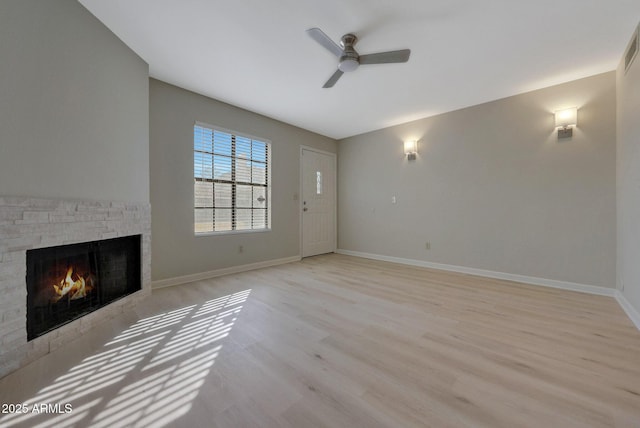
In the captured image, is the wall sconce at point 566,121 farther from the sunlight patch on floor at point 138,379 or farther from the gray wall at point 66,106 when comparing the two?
the gray wall at point 66,106

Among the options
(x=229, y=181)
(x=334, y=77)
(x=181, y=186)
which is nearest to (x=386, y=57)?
(x=334, y=77)

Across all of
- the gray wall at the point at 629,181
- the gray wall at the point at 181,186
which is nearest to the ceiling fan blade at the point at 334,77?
the gray wall at the point at 181,186

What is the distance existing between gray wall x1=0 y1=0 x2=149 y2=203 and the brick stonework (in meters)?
0.11

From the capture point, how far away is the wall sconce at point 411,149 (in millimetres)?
4371

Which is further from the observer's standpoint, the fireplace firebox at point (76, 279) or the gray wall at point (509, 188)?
the gray wall at point (509, 188)

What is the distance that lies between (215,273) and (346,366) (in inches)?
106

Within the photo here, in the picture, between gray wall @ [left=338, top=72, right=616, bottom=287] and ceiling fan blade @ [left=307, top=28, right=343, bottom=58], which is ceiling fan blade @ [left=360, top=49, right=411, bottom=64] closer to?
ceiling fan blade @ [left=307, top=28, right=343, bottom=58]

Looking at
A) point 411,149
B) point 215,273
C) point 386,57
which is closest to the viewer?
point 386,57

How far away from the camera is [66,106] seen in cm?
183

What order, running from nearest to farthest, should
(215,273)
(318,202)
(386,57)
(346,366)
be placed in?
1. (346,366)
2. (386,57)
3. (215,273)
4. (318,202)

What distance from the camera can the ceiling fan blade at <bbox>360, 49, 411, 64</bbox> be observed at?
2.21 meters

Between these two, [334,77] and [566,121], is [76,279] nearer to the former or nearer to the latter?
[334,77]

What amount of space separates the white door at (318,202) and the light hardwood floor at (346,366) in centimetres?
250

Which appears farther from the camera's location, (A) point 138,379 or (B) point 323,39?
(B) point 323,39
